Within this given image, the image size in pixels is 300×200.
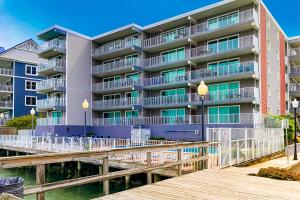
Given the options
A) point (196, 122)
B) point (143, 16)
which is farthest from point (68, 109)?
point (143, 16)

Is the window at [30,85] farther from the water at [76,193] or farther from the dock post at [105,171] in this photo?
the dock post at [105,171]

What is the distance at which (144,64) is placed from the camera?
34.4m

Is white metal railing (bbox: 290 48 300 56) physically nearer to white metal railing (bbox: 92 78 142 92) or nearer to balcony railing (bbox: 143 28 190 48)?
balcony railing (bbox: 143 28 190 48)

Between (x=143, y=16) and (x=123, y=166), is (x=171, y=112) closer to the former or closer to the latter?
(x=123, y=166)

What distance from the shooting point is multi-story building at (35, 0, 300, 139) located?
27188 mm

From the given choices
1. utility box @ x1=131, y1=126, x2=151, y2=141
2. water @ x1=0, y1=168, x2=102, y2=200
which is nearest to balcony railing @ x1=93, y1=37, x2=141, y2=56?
utility box @ x1=131, y1=126, x2=151, y2=141

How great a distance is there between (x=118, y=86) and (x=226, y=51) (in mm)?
14055

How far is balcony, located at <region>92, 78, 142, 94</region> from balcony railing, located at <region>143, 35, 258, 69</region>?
2.47 m

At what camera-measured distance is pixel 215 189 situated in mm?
7789

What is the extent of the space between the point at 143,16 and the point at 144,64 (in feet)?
181

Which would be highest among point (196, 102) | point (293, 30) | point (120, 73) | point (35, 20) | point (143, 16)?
point (143, 16)

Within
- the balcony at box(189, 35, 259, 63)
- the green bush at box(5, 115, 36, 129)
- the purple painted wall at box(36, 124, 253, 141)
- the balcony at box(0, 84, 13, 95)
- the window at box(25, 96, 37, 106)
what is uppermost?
the balcony at box(189, 35, 259, 63)

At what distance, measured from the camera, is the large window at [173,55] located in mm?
31678

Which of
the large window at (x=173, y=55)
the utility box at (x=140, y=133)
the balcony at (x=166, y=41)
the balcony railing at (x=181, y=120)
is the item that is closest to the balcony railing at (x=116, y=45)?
the balcony at (x=166, y=41)
